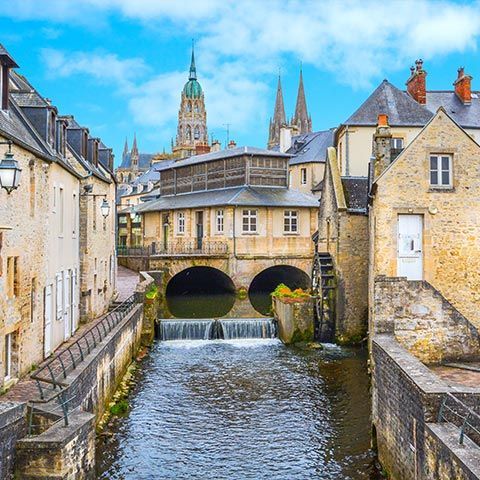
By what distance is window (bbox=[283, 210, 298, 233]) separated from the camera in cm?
3659

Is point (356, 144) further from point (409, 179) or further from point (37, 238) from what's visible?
point (37, 238)

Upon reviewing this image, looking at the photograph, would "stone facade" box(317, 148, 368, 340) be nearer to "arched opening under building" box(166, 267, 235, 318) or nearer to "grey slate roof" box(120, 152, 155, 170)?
"arched opening under building" box(166, 267, 235, 318)

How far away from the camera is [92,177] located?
71.3 ft

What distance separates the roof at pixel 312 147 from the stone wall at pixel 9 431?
3932 centimetres

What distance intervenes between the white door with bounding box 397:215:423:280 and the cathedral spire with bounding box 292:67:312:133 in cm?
8096

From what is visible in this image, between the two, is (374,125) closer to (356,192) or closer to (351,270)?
(356,192)

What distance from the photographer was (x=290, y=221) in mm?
36656

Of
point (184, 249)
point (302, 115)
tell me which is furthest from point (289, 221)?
point (302, 115)

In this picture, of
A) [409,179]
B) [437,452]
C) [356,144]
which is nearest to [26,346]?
[437,452]

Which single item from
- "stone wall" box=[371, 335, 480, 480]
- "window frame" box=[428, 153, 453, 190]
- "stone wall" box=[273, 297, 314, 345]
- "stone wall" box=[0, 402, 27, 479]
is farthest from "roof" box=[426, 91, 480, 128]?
"stone wall" box=[0, 402, 27, 479]

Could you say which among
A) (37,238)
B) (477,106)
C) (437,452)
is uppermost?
(477,106)

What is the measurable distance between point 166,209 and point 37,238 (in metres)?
27.3

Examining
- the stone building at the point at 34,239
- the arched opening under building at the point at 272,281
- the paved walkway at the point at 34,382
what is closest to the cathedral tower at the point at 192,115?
the arched opening under building at the point at 272,281

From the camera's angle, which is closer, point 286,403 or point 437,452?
point 437,452
